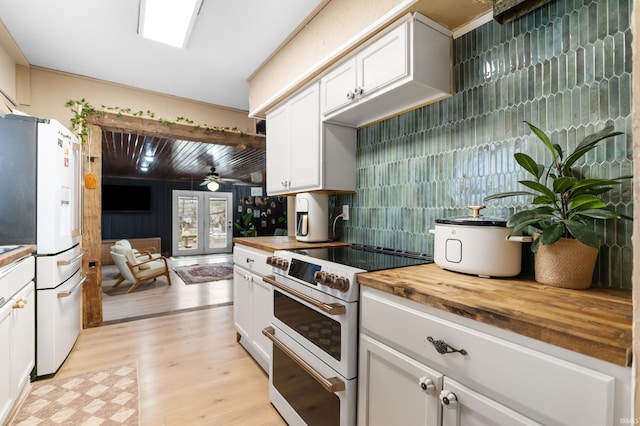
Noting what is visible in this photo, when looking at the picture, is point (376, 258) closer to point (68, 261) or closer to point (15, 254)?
point (15, 254)

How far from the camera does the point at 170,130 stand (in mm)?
3416

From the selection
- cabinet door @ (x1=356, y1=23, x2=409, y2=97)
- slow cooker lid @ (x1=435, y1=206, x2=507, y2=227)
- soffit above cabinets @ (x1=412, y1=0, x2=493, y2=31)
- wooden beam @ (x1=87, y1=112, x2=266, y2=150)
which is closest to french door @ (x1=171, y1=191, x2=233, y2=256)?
wooden beam @ (x1=87, y1=112, x2=266, y2=150)

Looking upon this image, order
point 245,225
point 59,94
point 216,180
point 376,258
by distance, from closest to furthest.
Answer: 1. point 376,258
2. point 59,94
3. point 216,180
4. point 245,225

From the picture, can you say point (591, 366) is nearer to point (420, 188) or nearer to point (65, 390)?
point (420, 188)

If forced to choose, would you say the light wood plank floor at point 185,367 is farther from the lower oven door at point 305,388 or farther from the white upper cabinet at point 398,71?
the white upper cabinet at point 398,71

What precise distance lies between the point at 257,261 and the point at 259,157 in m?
3.43

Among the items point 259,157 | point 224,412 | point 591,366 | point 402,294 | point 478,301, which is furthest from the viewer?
point 259,157

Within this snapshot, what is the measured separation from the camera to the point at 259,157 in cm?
527

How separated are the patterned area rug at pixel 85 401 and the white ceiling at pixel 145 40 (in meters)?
2.56

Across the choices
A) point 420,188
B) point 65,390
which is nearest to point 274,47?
point 420,188

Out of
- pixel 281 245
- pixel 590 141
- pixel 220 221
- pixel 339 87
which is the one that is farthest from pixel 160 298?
pixel 220 221

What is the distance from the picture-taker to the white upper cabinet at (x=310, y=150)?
2.14 m

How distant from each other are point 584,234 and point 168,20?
2683mm

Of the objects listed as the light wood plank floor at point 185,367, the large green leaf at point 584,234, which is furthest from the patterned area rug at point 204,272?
the large green leaf at point 584,234
